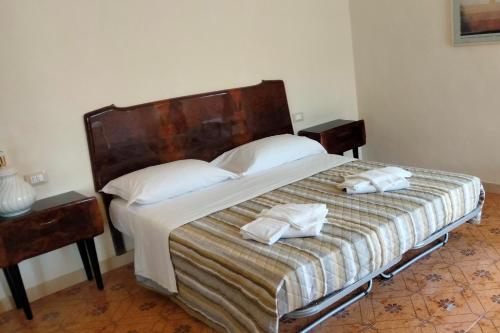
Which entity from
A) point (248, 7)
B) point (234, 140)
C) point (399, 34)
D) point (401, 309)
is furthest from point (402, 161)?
point (401, 309)

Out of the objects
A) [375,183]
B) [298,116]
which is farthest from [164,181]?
[298,116]

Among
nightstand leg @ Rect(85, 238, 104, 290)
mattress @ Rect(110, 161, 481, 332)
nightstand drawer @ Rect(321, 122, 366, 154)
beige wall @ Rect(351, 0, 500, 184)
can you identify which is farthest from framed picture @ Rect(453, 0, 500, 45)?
nightstand leg @ Rect(85, 238, 104, 290)

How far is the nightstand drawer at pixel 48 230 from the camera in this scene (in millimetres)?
2514

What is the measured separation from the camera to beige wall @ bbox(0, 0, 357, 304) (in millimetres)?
2805

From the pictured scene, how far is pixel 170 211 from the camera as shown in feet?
8.84

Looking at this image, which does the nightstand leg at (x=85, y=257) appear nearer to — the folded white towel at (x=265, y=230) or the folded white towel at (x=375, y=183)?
the folded white towel at (x=265, y=230)

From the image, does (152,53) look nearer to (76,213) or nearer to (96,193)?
(96,193)

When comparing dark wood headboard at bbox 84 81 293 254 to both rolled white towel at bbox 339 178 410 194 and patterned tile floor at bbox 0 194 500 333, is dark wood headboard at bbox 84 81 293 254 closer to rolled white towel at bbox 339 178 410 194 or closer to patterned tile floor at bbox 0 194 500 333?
patterned tile floor at bbox 0 194 500 333

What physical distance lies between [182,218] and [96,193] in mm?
880

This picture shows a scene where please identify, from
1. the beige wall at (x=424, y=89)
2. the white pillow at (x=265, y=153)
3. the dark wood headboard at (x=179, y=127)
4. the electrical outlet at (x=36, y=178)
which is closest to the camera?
the electrical outlet at (x=36, y=178)

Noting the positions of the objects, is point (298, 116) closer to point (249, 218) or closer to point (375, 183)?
point (375, 183)

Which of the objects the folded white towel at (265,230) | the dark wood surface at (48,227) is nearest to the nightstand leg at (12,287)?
Answer: the dark wood surface at (48,227)

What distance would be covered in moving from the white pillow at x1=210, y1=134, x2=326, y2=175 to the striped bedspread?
1.88 ft

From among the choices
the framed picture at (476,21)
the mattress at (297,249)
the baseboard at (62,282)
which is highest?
the framed picture at (476,21)
